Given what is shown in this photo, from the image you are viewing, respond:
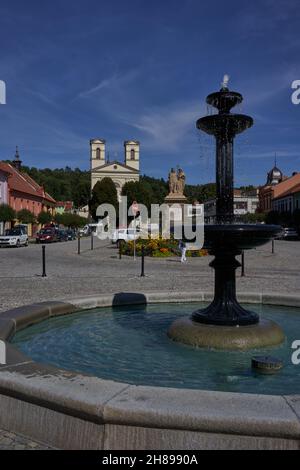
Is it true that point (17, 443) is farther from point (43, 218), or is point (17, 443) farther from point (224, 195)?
point (43, 218)

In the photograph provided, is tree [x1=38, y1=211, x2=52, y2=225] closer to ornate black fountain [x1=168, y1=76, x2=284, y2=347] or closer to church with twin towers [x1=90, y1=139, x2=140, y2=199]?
church with twin towers [x1=90, y1=139, x2=140, y2=199]

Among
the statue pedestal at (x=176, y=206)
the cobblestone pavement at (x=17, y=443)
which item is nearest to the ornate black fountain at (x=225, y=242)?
the cobblestone pavement at (x=17, y=443)

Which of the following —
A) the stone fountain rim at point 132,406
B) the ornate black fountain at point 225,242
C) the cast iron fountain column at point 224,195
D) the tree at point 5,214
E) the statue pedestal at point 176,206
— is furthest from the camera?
the tree at point 5,214

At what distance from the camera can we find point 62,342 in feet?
21.7

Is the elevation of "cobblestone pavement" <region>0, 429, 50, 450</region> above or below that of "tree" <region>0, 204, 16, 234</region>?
below

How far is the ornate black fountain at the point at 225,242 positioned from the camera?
621 centimetres

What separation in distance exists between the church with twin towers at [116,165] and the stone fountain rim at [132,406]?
333 ft

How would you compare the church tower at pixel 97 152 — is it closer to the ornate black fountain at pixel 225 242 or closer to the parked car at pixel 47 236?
the parked car at pixel 47 236

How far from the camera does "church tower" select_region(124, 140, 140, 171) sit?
4423 inches

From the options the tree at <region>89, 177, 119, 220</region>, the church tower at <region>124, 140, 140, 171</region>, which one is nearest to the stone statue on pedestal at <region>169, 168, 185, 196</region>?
the tree at <region>89, 177, 119, 220</region>

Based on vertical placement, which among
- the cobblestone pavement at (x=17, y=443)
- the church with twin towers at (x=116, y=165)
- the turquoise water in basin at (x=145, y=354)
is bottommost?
the cobblestone pavement at (x=17, y=443)

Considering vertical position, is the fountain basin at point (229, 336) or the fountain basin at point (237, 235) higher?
the fountain basin at point (237, 235)
